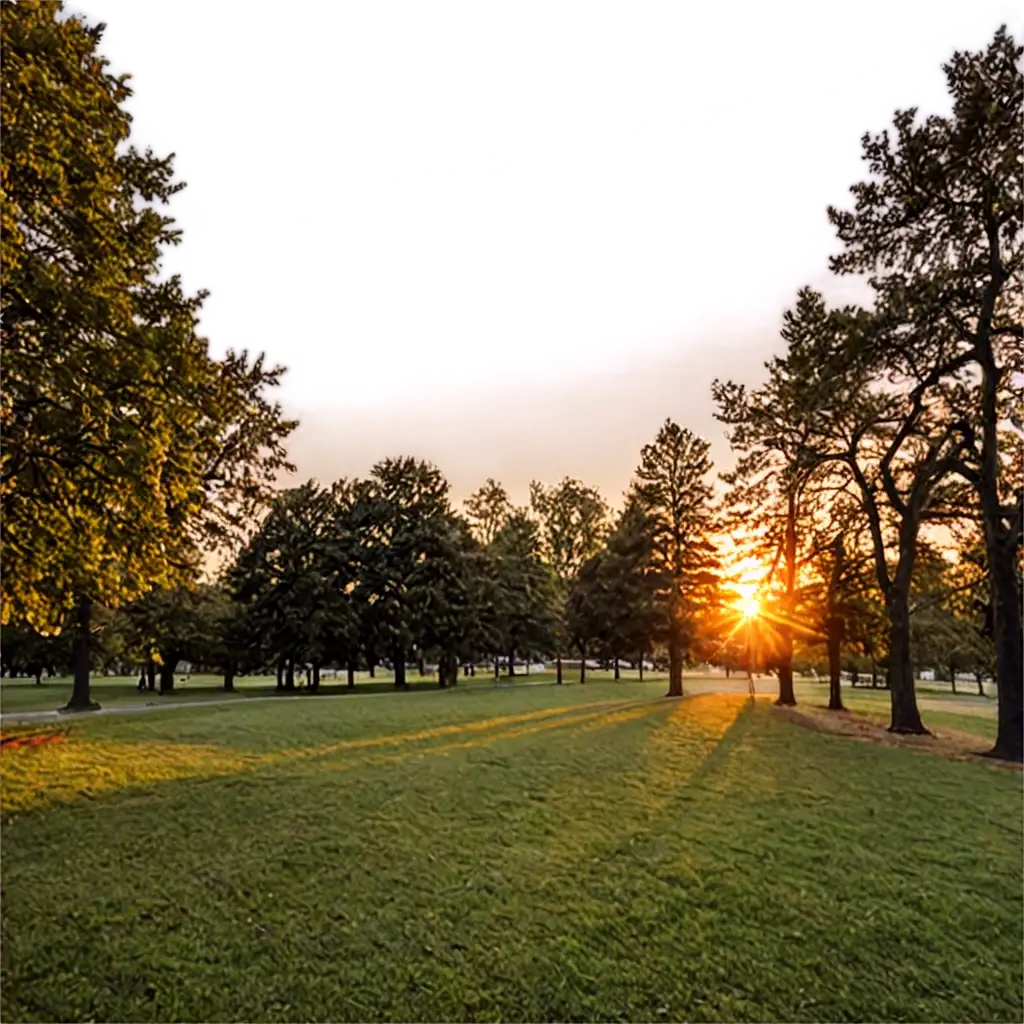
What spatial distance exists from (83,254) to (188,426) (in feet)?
10.2

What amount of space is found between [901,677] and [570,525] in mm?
43756

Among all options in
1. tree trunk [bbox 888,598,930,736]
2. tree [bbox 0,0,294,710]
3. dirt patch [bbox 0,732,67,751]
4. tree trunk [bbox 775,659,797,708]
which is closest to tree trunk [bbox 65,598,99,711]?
dirt patch [bbox 0,732,67,751]

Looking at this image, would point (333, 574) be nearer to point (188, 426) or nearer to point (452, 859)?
point (188, 426)

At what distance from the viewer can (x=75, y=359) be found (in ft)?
32.1

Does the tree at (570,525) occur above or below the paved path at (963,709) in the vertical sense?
above

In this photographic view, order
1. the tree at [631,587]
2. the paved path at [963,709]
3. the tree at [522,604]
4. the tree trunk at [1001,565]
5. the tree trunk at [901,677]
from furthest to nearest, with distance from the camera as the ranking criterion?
the tree at [522,604], the tree at [631,587], the paved path at [963,709], the tree trunk at [901,677], the tree trunk at [1001,565]

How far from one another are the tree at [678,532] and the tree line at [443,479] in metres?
0.12

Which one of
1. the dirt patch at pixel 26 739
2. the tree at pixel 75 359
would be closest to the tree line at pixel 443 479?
the tree at pixel 75 359

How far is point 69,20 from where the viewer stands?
10.3m

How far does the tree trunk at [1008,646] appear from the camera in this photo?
16.4 m

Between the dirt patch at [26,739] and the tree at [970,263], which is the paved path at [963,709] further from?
the dirt patch at [26,739]

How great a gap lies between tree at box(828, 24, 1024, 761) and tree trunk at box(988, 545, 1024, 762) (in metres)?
0.03

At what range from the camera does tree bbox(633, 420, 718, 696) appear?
32.9m

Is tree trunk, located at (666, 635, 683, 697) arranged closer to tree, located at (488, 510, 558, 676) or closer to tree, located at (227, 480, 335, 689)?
tree, located at (488, 510, 558, 676)
